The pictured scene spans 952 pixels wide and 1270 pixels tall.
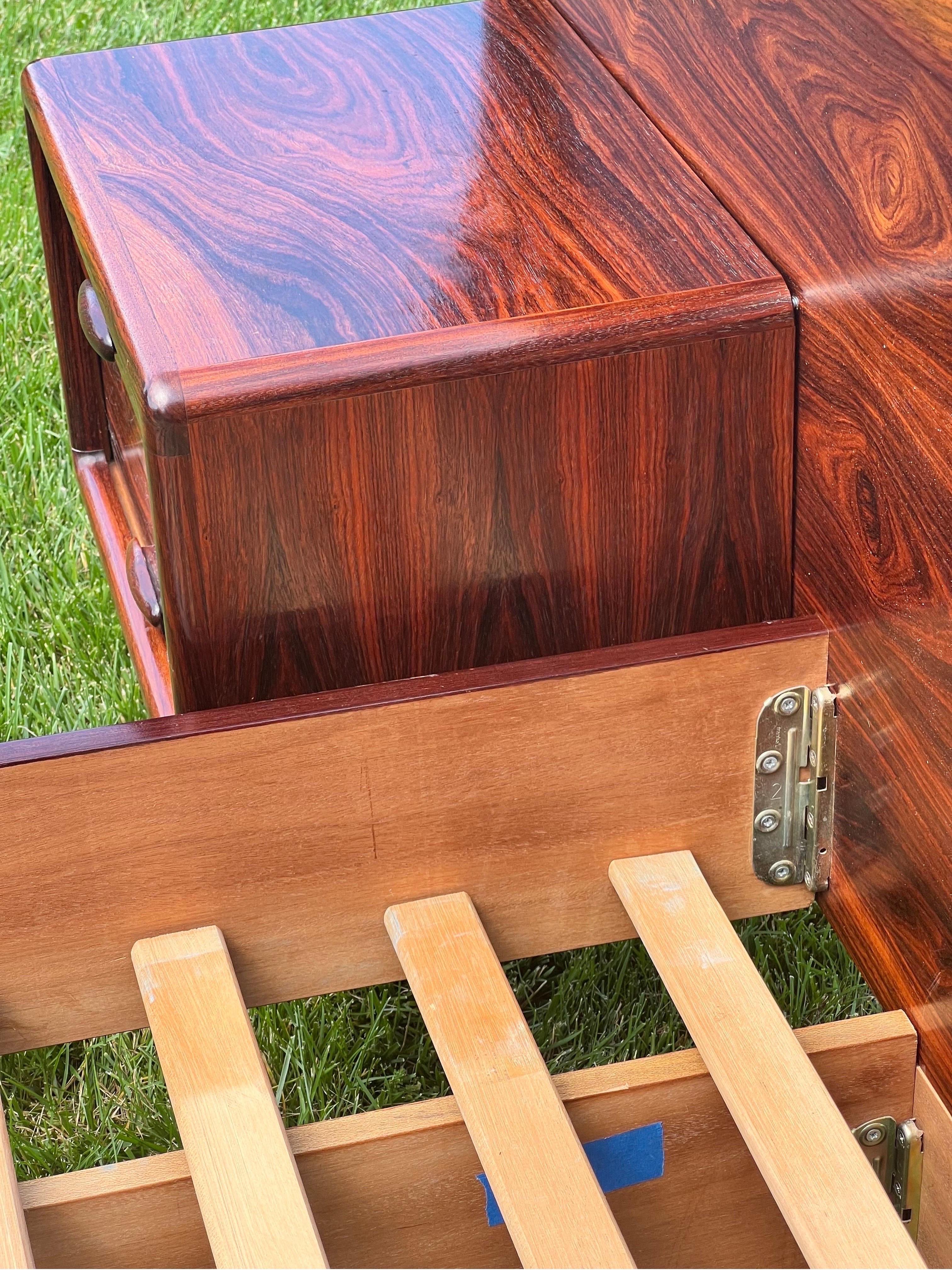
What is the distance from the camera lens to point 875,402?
0.89m

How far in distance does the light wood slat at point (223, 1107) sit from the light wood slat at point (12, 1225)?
0.09 m

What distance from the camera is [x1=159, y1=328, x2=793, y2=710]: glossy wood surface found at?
36.5 inches

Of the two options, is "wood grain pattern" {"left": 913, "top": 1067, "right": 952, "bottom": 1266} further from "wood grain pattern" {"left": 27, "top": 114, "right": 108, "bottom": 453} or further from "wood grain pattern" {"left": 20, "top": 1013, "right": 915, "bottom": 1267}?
"wood grain pattern" {"left": 27, "top": 114, "right": 108, "bottom": 453}

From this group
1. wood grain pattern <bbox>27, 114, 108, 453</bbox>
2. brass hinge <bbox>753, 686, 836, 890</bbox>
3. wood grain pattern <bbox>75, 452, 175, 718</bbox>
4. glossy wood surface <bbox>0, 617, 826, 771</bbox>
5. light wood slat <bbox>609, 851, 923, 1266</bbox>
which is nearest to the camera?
light wood slat <bbox>609, 851, 923, 1266</bbox>

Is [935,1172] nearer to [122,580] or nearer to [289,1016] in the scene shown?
[289,1016]

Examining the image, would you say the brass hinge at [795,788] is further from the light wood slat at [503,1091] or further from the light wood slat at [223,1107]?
the light wood slat at [223,1107]

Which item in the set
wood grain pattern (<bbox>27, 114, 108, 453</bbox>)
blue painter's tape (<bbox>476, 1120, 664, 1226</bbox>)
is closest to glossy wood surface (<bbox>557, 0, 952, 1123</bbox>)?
blue painter's tape (<bbox>476, 1120, 664, 1226</bbox>)

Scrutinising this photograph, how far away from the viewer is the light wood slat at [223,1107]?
0.79 meters

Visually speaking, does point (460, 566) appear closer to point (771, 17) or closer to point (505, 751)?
point (505, 751)

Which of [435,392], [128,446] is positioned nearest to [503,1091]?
[435,392]

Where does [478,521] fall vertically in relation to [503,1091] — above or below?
above

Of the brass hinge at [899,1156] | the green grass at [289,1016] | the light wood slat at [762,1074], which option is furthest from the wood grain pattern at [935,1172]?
the green grass at [289,1016]

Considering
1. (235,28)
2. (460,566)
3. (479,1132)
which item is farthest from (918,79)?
(235,28)

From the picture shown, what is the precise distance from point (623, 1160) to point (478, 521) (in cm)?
40
